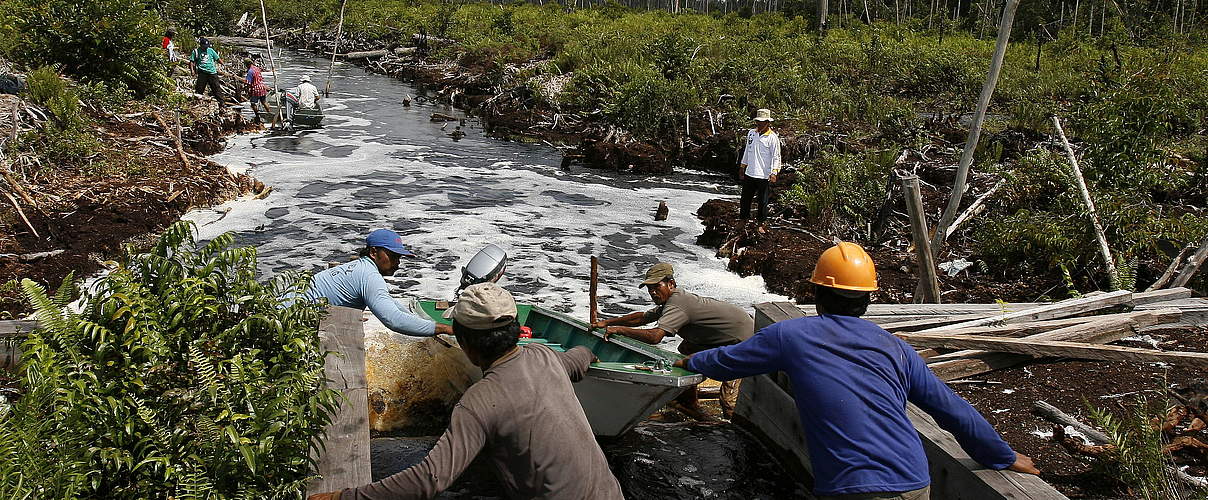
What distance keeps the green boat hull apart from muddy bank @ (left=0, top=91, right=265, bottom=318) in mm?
4972

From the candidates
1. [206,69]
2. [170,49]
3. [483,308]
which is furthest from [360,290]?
[170,49]

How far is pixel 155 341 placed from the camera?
336 cm

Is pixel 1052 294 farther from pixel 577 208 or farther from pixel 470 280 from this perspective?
pixel 577 208

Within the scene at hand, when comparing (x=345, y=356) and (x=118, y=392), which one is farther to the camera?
(x=345, y=356)

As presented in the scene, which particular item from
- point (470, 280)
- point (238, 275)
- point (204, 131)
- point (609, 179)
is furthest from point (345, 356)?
point (204, 131)

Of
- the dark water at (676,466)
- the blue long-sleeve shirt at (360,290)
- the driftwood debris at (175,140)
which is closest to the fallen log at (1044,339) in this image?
the dark water at (676,466)

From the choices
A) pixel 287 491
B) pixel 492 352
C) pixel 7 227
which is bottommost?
pixel 7 227

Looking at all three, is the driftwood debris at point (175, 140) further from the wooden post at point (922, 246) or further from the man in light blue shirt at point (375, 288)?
the wooden post at point (922, 246)

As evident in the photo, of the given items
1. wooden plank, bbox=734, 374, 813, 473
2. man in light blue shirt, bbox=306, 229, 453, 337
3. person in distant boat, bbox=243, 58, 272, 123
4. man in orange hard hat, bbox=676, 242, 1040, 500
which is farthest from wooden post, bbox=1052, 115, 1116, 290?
person in distant boat, bbox=243, 58, 272, 123

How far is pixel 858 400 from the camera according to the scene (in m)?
3.15

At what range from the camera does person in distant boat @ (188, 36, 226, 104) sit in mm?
20156

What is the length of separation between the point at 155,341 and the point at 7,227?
8376 millimetres

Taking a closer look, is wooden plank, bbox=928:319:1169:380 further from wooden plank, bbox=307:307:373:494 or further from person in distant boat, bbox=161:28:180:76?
person in distant boat, bbox=161:28:180:76

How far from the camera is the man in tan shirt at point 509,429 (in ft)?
9.41
